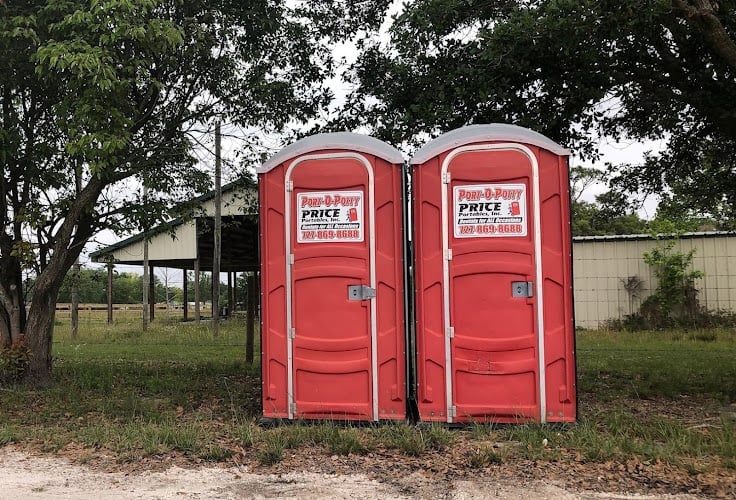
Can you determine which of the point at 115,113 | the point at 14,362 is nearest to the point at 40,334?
the point at 14,362

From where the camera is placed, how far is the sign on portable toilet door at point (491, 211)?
6195 mm

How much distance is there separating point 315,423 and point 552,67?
18.2ft

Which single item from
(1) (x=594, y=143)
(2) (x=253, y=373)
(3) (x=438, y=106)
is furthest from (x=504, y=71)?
(2) (x=253, y=373)

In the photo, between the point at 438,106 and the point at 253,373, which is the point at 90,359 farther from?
the point at 438,106

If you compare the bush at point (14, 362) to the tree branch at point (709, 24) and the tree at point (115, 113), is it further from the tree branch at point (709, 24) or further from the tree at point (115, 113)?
the tree branch at point (709, 24)

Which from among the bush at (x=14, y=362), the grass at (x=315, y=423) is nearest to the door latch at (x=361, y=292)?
the grass at (x=315, y=423)

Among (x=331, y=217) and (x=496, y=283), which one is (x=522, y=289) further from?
(x=331, y=217)

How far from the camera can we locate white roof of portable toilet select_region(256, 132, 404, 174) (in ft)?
21.0

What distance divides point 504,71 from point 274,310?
4181mm

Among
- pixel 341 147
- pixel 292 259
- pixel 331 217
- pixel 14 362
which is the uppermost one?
→ pixel 341 147

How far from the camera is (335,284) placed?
21.1 ft

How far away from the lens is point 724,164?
35.0ft

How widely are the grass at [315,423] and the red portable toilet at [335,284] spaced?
0.38 metres

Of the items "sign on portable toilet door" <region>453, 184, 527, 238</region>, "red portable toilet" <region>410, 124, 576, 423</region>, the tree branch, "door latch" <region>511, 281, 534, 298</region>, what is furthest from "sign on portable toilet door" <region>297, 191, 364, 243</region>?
the tree branch
